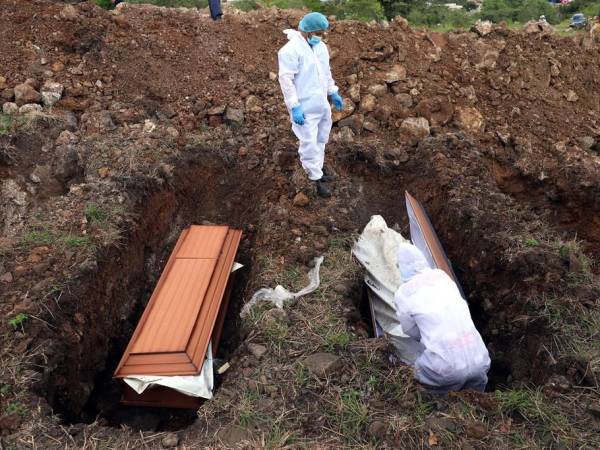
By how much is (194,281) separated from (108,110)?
2.41m

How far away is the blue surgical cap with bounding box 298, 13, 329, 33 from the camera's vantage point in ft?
10.6

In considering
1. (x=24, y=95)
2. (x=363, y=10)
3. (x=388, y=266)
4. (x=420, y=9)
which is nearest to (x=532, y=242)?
(x=388, y=266)

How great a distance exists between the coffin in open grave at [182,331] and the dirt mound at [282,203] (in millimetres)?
202

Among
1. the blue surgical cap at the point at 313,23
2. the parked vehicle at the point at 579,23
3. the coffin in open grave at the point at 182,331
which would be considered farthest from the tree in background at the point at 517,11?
the coffin in open grave at the point at 182,331

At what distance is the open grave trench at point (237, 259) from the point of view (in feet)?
9.41

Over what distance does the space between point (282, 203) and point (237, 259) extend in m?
0.70

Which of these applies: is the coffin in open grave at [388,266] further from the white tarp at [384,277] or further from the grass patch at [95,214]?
the grass patch at [95,214]

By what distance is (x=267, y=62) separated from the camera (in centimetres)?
505

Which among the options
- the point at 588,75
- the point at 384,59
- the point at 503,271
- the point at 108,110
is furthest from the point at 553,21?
the point at 108,110

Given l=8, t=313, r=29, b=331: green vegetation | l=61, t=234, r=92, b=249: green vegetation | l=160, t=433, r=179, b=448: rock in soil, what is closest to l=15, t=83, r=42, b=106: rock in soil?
l=61, t=234, r=92, b=249: green vegetation

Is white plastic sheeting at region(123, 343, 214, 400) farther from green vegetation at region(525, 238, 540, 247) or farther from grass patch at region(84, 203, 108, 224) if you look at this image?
green vegetation at region(525, 238, 540, 247)

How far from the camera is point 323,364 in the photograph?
253 centimetres

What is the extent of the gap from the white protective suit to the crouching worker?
151cm

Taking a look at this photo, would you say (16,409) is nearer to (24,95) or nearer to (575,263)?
(24,95)
